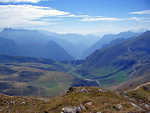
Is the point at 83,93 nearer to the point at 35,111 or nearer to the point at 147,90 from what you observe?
the point at 35,111

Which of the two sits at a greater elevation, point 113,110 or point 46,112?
point 113,110

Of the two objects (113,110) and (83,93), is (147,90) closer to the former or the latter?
(83,93)

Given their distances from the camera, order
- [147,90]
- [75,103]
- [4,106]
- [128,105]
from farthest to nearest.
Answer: [147,90] < [4,106] < [75,103] < [128,105]

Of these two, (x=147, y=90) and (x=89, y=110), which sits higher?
(x=89, y=110)

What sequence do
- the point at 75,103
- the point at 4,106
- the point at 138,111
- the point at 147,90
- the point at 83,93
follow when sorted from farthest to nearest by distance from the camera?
the point at 147,90
the point at 83,93
the point at 4,106
the point at 75,103
the point at 138,111

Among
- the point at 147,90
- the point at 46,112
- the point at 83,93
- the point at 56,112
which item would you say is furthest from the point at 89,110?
the point at 147,90

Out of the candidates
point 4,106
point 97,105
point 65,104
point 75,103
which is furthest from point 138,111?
point 4,106

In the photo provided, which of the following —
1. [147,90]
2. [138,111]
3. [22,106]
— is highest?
[138,111]

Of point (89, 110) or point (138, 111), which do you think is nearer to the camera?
point (138, 111)

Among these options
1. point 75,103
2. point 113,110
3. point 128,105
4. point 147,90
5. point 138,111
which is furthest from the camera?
point 147,90
